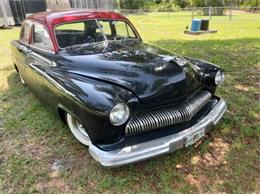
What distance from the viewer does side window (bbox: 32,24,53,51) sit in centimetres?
365

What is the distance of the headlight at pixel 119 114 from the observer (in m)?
2.36

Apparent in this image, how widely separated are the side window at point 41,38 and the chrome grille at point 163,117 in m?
1.85

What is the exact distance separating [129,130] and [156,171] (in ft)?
2.03

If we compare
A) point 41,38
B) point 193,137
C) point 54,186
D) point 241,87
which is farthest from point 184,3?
point 54,186

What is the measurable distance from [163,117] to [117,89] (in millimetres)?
554

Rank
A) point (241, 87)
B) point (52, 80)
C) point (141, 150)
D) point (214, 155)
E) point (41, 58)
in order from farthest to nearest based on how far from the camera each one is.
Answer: point (241, 87)
point (41, 58)
point (52, 80)
point (214, 155)
point (141, 150)

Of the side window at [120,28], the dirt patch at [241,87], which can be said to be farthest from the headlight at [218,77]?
the side window at [120,28]

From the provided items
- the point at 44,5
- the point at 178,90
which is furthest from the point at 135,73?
the point at 44,5

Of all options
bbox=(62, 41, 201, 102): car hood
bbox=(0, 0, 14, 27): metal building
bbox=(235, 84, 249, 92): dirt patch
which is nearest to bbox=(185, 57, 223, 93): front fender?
bbox=(62, 41, 201, 102): car hood

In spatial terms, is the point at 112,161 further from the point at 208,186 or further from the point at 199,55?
the point at 199,55

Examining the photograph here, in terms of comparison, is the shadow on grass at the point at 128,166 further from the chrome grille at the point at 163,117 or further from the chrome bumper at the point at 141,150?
the chrome grille at the point at 163,117

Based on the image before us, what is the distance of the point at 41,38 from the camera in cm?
391

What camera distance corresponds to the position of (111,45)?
3.68 metres

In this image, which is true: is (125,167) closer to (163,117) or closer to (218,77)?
(163,117)
